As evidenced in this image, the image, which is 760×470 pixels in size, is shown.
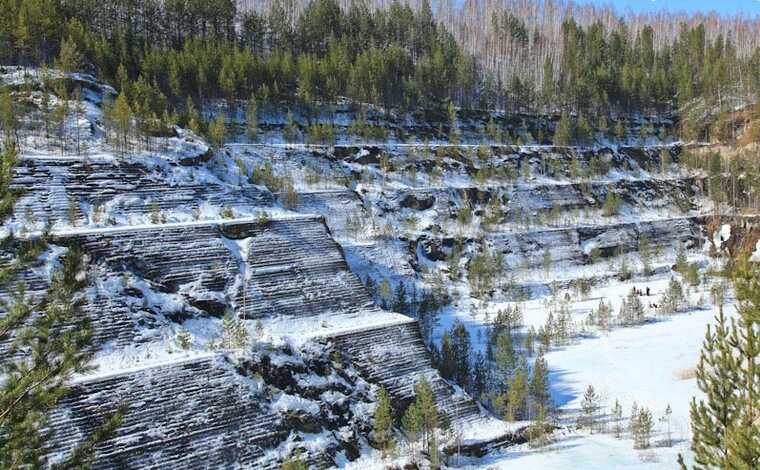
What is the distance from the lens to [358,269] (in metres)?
28.8

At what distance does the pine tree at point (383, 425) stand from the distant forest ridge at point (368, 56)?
905 inches

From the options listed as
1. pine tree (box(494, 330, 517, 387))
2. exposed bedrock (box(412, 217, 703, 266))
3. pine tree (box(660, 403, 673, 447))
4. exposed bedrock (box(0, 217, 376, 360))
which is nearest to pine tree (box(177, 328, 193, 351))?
exposed bedrock (box(0, 217, 376, 360))

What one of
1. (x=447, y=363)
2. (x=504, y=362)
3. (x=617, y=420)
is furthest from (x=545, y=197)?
(x=617, y=420)

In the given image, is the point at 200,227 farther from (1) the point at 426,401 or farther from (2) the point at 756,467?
(2) the point at 756,467

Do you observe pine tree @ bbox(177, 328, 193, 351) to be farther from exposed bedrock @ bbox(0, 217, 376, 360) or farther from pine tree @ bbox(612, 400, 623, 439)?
pine tree @ bbox(612, 400, 623, 439)

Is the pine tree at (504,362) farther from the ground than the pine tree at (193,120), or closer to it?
closer to it

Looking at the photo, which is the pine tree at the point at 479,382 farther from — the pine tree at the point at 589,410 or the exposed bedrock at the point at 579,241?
the exposed bedrock at the point at 579,241

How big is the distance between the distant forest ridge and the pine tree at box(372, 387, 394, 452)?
2299 centimetres

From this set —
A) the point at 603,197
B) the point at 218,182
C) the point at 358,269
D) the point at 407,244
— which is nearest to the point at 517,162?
the point at 603,197

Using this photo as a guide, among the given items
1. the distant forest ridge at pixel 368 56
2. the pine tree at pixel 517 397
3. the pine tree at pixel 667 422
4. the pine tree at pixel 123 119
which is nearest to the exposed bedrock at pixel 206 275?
the pine tree at pixel 517 397

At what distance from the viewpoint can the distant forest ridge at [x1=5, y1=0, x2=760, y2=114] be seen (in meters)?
35.8

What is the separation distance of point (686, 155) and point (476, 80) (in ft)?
59.6

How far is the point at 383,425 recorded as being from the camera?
14.6 m

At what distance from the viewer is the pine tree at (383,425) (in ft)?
48.0
